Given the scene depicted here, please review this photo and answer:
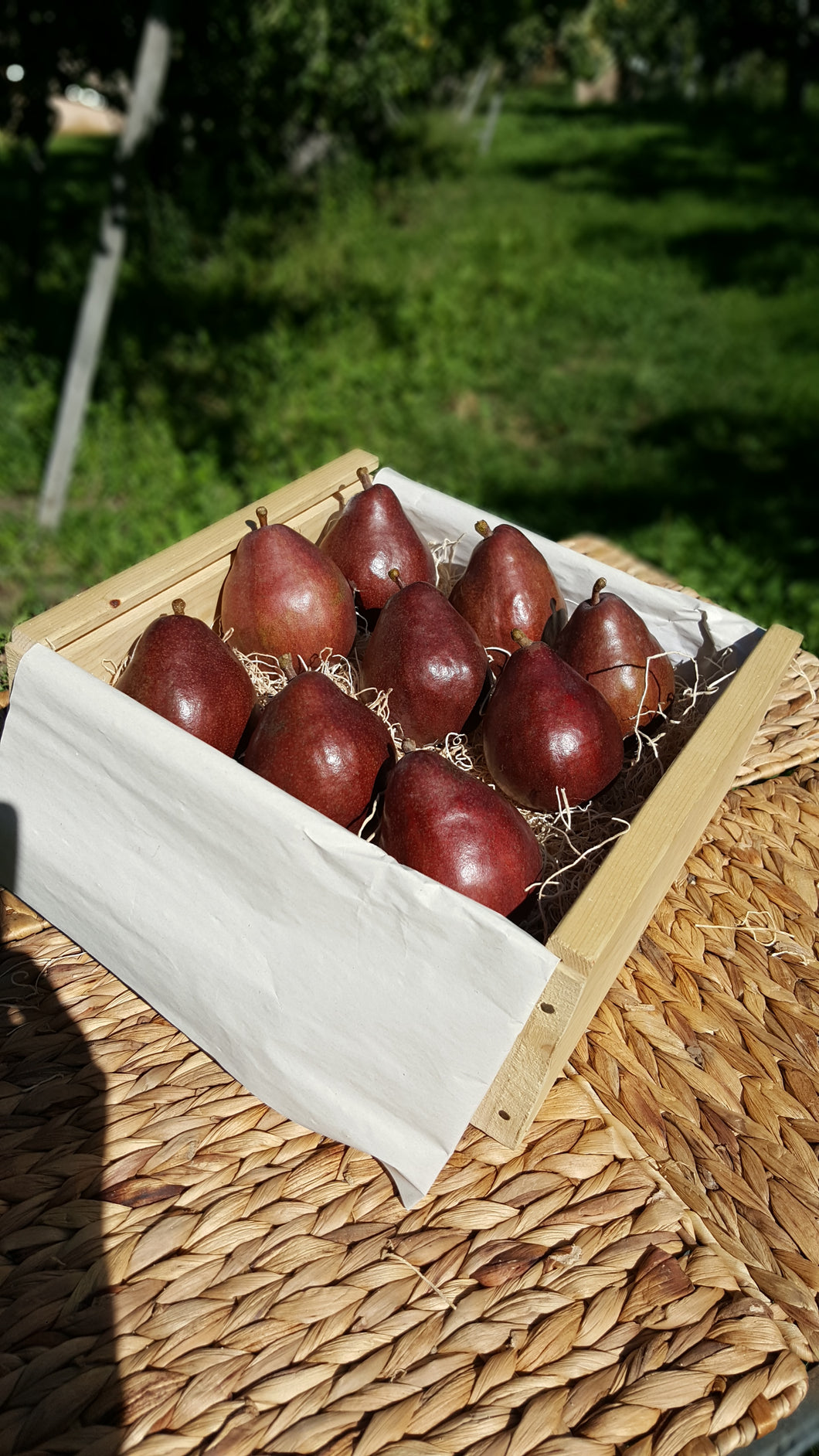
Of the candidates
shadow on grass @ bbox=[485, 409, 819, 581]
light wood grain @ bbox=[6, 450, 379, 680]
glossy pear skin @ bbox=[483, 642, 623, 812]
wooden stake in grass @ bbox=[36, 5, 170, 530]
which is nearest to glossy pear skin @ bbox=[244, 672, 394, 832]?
glossy pear skin @ bbox=[483, 642, 623, 812]

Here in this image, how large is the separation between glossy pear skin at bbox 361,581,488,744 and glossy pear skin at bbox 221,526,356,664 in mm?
105

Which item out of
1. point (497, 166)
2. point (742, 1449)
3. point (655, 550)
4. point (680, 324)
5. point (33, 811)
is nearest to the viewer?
point (742, 1449)

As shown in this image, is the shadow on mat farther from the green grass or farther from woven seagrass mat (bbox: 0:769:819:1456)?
the green grass

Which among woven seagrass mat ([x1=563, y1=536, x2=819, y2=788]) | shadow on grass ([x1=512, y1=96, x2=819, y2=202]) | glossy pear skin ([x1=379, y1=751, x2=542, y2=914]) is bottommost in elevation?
woven seagrass mat ([x1=563, y1=536, x2=819, y2=788])

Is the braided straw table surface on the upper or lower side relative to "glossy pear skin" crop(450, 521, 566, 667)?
lower

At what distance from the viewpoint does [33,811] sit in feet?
4.99

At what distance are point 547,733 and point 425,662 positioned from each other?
217 millimetres

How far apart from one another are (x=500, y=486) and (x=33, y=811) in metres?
4.22

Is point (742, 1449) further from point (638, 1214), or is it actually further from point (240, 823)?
point (240, 823)

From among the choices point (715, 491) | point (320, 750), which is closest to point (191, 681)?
point (320, 750)

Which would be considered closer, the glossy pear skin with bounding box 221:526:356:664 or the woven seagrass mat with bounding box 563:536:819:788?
the glossy pear skin with bounding box 221:526:356:664

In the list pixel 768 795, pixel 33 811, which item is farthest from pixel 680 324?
pixel 33 811

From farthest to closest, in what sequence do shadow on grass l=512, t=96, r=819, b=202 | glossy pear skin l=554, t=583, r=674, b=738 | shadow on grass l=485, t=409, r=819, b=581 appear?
shadow on grass l=512, t=96, r=819, b=202
shadow on grass l=485, t=409, r=819, b=581
glossy pear skin l=554, t=583, r=674, b=738

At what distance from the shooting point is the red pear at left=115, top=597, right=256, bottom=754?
1.52 m
